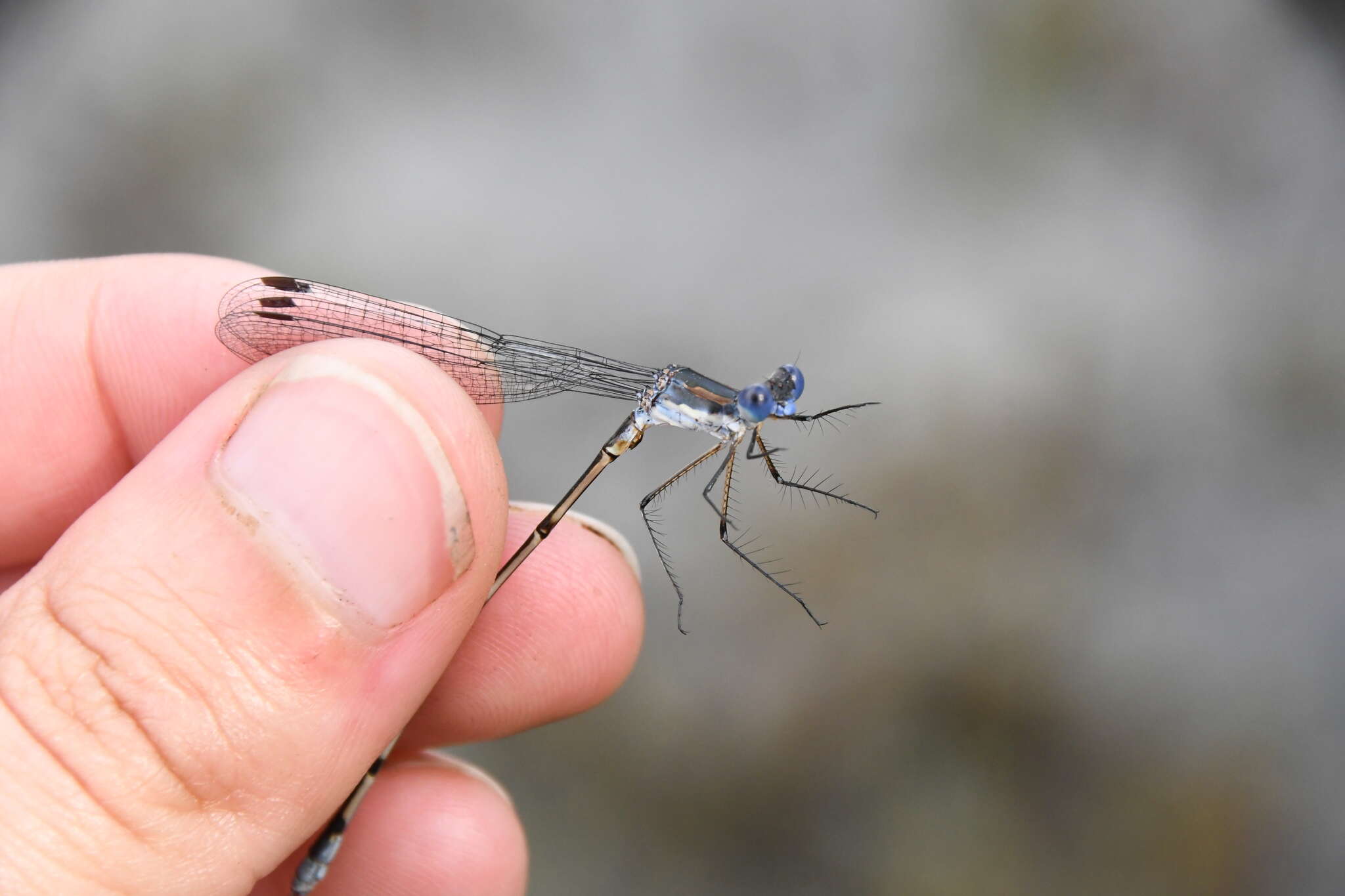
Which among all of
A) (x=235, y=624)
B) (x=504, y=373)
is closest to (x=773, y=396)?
(x=504, y=373)

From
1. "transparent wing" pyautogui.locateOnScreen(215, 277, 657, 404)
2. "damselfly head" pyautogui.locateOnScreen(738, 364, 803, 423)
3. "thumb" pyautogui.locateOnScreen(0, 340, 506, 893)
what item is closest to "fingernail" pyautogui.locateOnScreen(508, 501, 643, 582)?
"transparent wing" pyautogui.locateOnScreen(215, 277, 657, 404)

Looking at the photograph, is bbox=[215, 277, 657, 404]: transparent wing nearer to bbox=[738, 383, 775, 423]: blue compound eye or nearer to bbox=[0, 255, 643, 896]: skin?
bbox=[738, 383, 775, 423]: blue compound eye

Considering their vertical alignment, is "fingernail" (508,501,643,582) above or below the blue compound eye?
below

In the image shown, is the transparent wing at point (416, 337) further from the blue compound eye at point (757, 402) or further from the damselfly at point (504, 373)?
the blue compound eye at point (757, 402)

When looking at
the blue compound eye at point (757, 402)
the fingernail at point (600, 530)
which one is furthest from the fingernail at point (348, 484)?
the fingernail at point (600, 530)

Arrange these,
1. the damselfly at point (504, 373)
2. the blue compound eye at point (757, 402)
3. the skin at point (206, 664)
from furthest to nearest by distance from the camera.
A: the damselfly at point (504, 373), the blue compound eye at point (757, 402), the skin at point (206, 664)

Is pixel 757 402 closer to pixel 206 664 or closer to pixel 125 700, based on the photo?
pixel 206 664
